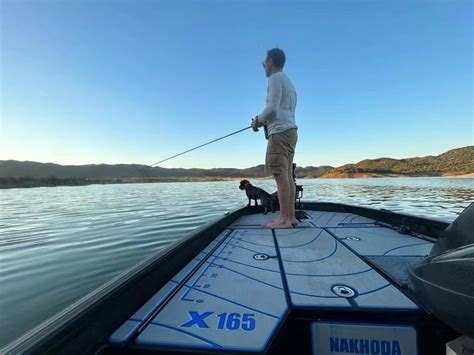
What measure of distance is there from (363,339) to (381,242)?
172 centimetres

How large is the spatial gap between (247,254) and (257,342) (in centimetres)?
131

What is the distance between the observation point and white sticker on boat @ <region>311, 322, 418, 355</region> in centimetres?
127

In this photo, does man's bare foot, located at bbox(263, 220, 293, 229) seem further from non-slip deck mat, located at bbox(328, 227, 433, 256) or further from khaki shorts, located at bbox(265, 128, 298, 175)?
khaki shorts, located at bbox(265, 128, 298, 175)

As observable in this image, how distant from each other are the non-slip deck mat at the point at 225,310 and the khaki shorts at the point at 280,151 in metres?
1.59

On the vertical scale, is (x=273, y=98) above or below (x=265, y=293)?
above

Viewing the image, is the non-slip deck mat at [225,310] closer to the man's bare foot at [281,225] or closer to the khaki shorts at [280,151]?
the man's bare foot at [281,225]

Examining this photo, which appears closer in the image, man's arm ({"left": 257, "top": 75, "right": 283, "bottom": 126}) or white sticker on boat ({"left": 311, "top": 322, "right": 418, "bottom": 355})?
white sticker on boat ({"left": 311, "top": 322, "right": 418, "bottom": 355})

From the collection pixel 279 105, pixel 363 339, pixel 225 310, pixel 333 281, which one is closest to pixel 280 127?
pixel 279 105

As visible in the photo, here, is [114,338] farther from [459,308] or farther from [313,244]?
[313,244]

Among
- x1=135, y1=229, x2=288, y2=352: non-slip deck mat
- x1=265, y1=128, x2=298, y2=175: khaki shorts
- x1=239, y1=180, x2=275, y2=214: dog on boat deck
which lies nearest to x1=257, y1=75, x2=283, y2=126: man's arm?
x1=265, y1=128, x2=298, y2=175: khaki shorts

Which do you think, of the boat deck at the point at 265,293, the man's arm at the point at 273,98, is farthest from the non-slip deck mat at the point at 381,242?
the man's arm at the point at 273,98

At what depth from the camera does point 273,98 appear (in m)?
3.62

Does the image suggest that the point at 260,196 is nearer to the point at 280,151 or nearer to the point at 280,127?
the point at 280,151

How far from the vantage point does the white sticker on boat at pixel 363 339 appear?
1270 mm
